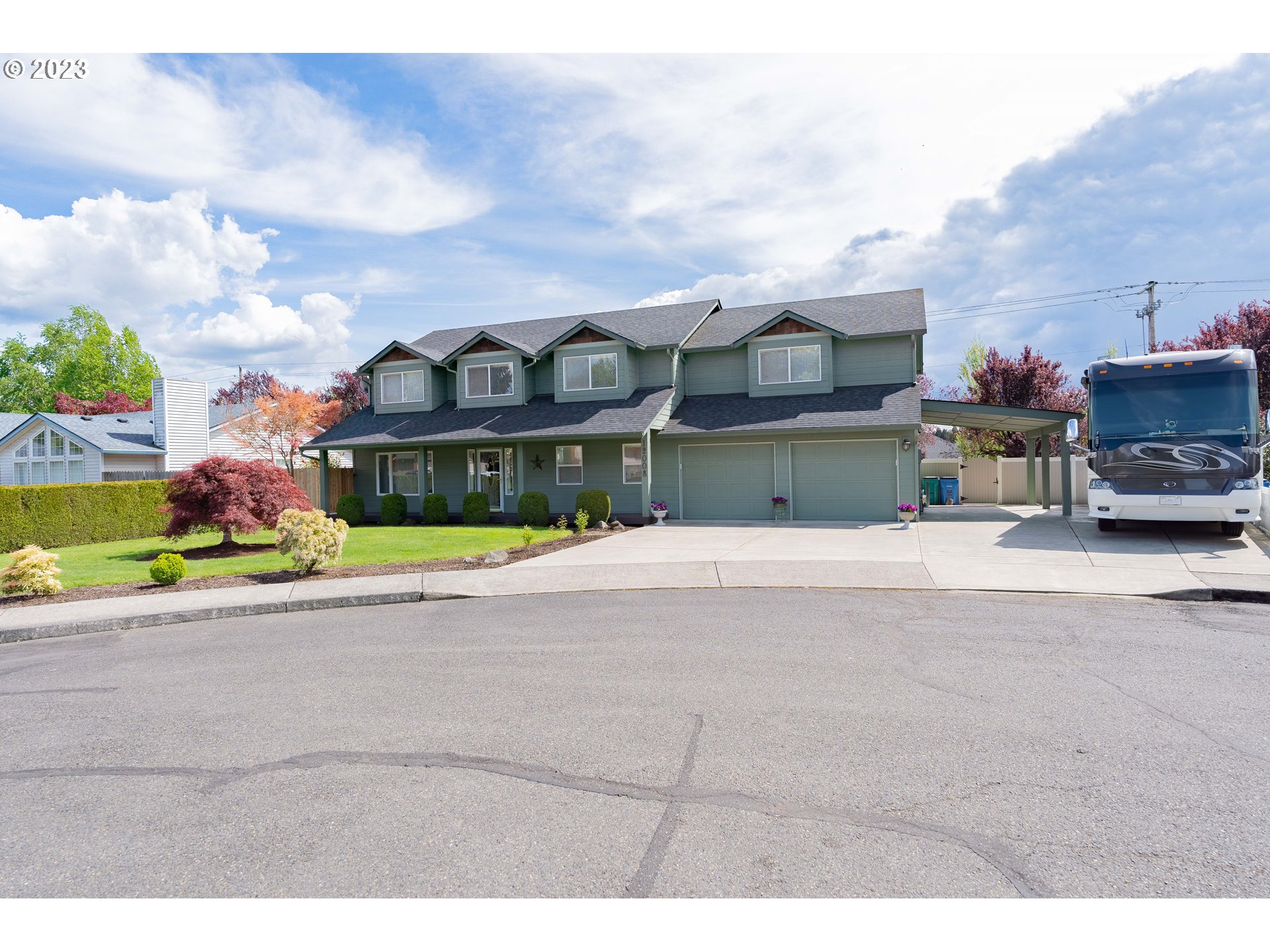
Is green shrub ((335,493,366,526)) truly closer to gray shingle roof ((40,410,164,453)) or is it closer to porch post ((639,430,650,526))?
porch post ((639,430,650,526))

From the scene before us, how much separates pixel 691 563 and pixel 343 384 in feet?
117

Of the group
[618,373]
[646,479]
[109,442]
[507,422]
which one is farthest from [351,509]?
[109,442]

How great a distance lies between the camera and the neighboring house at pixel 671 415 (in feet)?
66.8

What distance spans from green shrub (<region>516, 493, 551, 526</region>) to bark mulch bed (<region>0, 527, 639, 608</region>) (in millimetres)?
6367

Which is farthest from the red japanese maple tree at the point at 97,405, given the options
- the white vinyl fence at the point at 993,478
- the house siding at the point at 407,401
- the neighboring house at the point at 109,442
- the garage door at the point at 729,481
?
the white vinyl fence at the point at 993,478

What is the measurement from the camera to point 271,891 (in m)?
3.08

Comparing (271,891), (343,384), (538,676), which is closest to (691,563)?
(538,676)

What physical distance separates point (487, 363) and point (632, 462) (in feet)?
20.9

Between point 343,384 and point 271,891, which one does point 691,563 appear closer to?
point 271,891

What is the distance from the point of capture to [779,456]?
20.9 m

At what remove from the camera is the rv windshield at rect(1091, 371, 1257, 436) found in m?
13.5

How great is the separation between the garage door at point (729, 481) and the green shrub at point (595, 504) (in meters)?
2.66

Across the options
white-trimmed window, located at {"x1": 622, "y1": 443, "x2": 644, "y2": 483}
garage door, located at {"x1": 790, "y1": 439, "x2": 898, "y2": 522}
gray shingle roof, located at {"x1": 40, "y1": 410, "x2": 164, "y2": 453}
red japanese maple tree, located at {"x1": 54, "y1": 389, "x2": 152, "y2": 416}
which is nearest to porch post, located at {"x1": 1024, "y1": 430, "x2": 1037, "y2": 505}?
garage door, located at {"x1": 790, "y1": 439, "x2": 898, "y2": 522}

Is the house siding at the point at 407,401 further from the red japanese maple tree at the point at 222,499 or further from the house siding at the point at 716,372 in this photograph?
the red japanese maple tree at the point at 222,499
